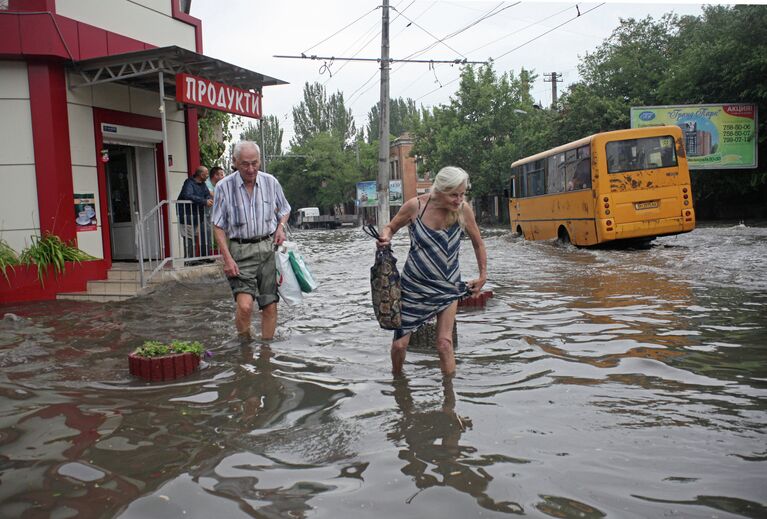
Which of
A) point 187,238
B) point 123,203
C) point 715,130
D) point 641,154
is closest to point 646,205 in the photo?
point 641,154

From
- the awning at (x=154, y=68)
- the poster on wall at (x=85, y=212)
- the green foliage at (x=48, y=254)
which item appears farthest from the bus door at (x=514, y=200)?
the green foliage at (x=48, y=254)

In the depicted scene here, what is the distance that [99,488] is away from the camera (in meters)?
3.24

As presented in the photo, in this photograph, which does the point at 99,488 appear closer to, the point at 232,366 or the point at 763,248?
the point at 232,366

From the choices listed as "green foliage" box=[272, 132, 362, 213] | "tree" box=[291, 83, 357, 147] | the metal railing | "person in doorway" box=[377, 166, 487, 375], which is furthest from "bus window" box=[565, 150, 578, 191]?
"tree" box=[291, 83, 357, 147]

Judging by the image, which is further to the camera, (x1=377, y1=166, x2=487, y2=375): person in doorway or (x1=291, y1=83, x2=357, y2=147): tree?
(x1=291, y1=83, x2=357, y2=147): tree

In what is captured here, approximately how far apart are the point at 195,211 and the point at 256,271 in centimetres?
630

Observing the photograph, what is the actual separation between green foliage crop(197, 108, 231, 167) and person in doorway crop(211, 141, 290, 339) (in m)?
9.39

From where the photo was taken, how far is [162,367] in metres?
5.33

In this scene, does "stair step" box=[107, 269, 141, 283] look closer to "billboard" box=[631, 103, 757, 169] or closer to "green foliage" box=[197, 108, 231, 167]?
"green foliage" box=[197, 108, 231, 167]

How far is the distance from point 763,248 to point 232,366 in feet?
43.6

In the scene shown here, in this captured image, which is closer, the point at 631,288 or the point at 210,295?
the point at 631,288

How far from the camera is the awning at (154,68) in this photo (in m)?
10.5

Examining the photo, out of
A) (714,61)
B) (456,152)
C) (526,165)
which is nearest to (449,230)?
(526,165)

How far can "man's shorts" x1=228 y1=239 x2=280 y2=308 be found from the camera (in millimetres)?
6164
